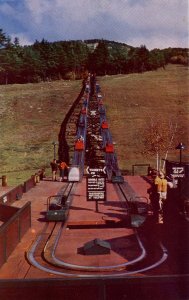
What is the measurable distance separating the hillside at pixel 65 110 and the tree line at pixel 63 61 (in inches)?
878

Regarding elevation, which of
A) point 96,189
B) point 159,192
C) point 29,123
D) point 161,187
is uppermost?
point 29,123

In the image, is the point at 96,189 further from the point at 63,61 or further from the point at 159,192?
the point at 63,61

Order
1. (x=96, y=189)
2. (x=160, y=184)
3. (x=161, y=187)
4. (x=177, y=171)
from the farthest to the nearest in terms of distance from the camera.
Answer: (x=96, y=189) → (x=177, y=171) → (x=161, y=187) → (x=160, y=184)

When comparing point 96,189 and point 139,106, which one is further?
point 139,106

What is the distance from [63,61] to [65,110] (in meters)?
60.9

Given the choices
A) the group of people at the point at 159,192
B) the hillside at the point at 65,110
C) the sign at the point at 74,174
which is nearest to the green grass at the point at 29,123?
the hillside at the point at 65,110

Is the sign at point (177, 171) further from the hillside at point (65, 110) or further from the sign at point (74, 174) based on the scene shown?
the hillside at point (65, 110)

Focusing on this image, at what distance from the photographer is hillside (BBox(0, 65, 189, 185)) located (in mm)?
45219

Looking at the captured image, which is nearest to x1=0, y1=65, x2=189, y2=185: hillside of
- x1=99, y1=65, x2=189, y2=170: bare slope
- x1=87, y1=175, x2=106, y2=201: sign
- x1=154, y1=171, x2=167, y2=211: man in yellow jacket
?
x1=99, y1=65, x2=189, y2=170: bare slope

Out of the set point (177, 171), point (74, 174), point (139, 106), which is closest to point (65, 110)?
point (139, 106)

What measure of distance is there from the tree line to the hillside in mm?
22297

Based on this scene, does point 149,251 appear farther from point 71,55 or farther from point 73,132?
point 71,55

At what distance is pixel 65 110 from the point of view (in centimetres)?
7350

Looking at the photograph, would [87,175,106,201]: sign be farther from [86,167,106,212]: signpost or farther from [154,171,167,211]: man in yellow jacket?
[154,171,167,211]: man in yellow jacket
